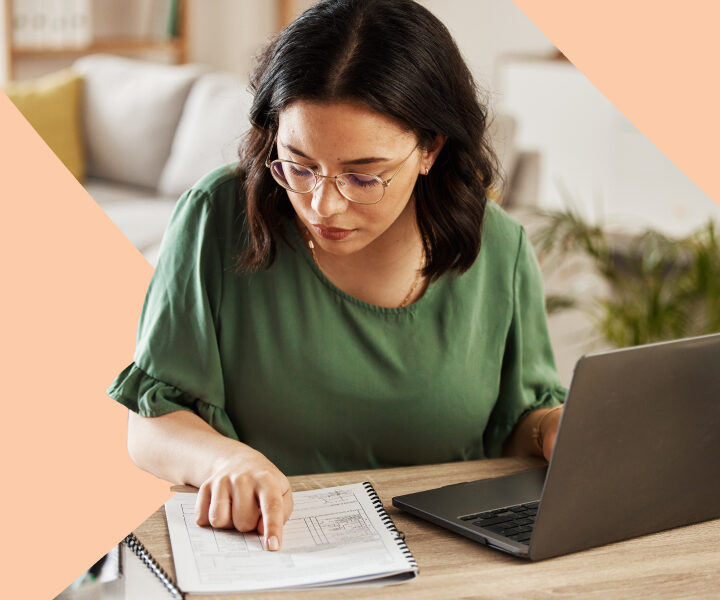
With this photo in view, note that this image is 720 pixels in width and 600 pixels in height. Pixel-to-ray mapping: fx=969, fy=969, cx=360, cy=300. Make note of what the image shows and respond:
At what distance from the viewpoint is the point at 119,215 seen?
4.12 metres

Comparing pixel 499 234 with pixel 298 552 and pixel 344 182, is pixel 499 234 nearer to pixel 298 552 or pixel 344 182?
pixel 344 182

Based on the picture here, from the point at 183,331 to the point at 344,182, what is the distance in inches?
13.2

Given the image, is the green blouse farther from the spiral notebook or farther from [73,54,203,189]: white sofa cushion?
[73,54,203,189]: white sofa cushion

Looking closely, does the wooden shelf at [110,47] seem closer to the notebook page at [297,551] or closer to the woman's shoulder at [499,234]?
the woman's shoulder at [499,234]

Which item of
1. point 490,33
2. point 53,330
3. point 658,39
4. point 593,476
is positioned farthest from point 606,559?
point 490,33

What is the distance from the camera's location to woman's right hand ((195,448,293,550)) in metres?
1.07

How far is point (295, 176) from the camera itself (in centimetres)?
125

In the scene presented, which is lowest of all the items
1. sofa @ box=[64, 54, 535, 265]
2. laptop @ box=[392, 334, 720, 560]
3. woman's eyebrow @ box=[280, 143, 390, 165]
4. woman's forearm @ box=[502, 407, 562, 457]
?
sofa @ box=[64, 54, 535, 265]

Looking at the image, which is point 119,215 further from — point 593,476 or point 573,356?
point 593,476

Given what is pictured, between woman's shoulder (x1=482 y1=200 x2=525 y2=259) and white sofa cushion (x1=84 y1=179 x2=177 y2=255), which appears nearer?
woman's shoulder (x1=482 y1=200 x2=525 y2=259)

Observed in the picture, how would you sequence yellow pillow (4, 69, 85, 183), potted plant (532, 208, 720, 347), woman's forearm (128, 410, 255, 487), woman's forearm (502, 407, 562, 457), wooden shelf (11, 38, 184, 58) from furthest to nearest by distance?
wooden shelf (11, 38, 184, 58)
yellow pillow (4, 69, 85, 183)
potted plant (532, 208, 720, 347)
woman's forearm (502, 407, 562, 457)
woman's forearm (128, 410, 255, 487)

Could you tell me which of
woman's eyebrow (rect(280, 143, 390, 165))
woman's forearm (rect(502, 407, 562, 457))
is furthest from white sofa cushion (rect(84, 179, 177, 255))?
woman's eyebrow (rect(280, 143, 390, 165))

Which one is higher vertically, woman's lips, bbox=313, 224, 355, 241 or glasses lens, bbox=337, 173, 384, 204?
glasses lens, bbox=337, 173, 384, 204

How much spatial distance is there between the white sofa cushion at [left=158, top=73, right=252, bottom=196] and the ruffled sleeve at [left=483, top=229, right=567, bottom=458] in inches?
107
